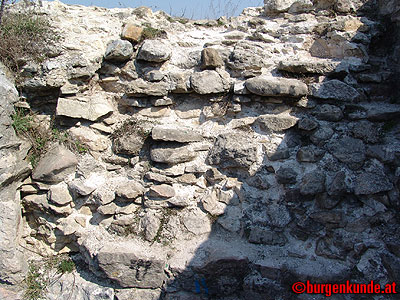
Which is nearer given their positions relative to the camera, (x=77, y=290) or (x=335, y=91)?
(x=77, y=290)

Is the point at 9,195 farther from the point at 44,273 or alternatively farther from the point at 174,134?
the point at 174,134

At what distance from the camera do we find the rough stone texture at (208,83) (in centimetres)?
324

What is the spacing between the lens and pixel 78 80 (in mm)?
3234

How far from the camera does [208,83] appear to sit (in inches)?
128

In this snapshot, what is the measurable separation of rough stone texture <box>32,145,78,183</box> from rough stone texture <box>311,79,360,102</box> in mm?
2567

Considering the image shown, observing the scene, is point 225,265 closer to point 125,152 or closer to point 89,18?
point 125,152

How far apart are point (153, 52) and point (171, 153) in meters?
1.12

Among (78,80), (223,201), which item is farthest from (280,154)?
(78,80)

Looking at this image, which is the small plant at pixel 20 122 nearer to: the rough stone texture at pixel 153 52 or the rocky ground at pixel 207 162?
the rocky ground at pixel 207 162

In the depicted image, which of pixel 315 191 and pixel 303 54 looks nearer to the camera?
pixel 315 191

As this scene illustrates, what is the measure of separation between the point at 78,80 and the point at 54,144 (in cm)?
71

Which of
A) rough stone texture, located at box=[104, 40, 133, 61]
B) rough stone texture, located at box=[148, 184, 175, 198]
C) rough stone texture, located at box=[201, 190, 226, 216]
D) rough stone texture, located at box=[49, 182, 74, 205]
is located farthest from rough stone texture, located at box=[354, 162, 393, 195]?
rough stone texture, located at box=[49, 182, 74, 205]

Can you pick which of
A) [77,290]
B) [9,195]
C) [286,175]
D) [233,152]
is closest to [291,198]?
[286,175]

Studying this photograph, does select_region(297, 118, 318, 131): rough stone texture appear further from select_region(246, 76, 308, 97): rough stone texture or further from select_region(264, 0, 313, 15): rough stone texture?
select_region(264, 0, 313, 15): rough stone texture
